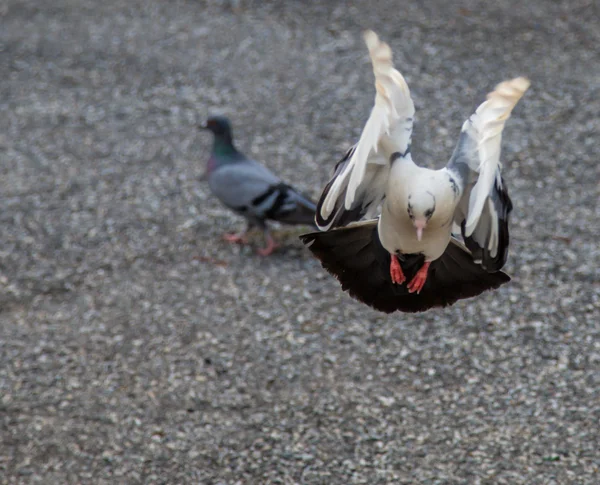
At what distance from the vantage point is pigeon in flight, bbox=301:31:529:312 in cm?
266

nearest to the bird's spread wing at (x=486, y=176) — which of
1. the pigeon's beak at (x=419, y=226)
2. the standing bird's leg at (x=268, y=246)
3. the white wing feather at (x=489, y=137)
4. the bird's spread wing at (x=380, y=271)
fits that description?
the white wing feather at (x=489, y=137)

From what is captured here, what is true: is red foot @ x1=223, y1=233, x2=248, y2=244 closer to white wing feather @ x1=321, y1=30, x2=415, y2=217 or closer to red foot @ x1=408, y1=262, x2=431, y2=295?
red foot @ x1=408, y1=262, x2=431, y2=295

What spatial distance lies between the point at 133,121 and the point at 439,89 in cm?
262

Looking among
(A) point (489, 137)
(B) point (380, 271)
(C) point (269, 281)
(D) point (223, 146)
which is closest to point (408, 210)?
(A) point (489, 137)

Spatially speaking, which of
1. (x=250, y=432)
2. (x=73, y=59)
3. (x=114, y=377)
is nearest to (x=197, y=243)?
(x=114, y=377)

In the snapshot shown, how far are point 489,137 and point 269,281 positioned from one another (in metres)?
2.87

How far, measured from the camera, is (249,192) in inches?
214

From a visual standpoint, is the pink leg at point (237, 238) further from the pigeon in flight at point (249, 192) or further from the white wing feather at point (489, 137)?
the white wing feather at point (489, 137)

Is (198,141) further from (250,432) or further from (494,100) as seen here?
(494,100)

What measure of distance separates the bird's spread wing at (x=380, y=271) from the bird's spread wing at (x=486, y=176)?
14.3 inches

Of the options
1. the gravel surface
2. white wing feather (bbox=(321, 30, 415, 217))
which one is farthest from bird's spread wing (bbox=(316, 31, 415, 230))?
the gravel surface

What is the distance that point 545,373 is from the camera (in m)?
4.52

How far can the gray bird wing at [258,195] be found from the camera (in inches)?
210

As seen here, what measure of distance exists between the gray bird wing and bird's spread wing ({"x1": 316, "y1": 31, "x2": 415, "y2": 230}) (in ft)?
7.27
